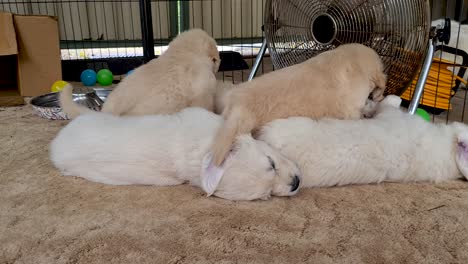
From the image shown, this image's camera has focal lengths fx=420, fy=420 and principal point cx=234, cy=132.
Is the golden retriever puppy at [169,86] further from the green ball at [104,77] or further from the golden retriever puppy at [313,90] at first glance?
the green ball at [104,77]

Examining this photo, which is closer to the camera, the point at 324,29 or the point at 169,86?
the point at 169,86

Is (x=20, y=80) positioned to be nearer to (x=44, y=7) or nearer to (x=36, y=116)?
(x=36, y=116)

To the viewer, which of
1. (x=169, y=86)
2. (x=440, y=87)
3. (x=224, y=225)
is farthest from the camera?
(x=440, y=87)

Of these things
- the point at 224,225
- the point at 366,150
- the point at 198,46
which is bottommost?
the point at 224,225

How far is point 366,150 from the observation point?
135cm

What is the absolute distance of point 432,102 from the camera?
2.51 m

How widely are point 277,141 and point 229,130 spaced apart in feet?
0.74

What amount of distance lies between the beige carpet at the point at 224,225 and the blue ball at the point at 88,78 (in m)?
1.93

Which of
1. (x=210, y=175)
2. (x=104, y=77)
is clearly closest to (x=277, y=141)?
(x=210, y=175)

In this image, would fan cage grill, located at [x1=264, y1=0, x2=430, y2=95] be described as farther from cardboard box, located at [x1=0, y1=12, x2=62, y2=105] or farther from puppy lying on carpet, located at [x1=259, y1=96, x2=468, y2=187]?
cardboard box, located at [x1=0, y1=12, x2=62, y2=105]

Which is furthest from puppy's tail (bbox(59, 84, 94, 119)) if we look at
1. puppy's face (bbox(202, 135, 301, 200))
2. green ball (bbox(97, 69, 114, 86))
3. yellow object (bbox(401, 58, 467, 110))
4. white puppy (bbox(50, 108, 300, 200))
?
yellow object (bbox(401, 58, 467, 110))

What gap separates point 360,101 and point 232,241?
31.8 inches

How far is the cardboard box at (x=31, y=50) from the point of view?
7.86 feet

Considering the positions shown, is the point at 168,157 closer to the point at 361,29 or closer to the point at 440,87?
the point at 361,29
